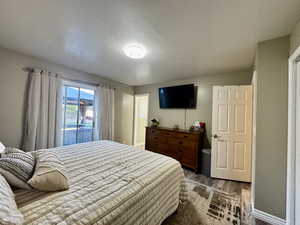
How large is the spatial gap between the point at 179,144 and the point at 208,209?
1598 mm

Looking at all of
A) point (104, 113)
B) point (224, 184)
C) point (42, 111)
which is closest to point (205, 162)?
point (224, 184)

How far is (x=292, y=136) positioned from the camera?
4.89 feet

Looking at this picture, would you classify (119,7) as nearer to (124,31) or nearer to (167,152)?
(124,31)

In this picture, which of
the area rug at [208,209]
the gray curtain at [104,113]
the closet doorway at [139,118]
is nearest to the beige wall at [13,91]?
the gray curtain at [104,113]

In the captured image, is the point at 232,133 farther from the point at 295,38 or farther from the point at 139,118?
the point at 139,118

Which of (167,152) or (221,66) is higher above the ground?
(221,66)

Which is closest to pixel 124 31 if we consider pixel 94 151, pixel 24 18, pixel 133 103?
pixel 24 18

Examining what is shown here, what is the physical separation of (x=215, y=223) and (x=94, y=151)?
74.8 inches

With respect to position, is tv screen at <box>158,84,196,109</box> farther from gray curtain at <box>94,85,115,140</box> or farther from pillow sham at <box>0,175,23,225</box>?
pillow sham at <box>0,175,23,225</box>

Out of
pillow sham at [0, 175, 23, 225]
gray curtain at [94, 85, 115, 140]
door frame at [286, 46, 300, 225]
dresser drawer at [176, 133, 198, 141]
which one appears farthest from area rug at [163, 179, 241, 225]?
gray curtain at [94, 85, 115, 140]

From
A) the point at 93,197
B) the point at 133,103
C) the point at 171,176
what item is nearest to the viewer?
the point at 93,197

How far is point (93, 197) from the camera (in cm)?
96

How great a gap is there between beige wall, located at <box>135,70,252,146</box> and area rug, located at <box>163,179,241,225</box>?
150 cm

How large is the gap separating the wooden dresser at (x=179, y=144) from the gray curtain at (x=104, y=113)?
1283mm
